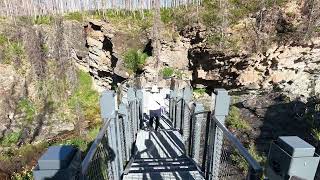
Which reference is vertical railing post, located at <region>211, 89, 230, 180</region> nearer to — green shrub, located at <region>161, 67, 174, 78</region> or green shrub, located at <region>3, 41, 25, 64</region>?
green shrub, located at <region>161, 67, 174, 78</region>

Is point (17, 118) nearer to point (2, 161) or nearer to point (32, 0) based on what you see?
point (2, 161)

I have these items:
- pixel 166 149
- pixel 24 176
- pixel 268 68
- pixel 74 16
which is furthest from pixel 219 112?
pixel 74 16

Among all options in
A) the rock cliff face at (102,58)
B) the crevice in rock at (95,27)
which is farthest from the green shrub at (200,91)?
the crevice in rock at (95,27)

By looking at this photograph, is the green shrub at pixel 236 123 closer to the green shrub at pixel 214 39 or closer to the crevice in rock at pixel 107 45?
the green shrub at pixel 214 39

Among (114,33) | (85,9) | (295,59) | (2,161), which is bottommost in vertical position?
(2,161)

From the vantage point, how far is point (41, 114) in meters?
16.8

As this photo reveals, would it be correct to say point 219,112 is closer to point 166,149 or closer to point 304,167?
point 304,167

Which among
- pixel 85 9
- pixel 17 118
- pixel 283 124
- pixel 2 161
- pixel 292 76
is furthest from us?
pixel 85 9

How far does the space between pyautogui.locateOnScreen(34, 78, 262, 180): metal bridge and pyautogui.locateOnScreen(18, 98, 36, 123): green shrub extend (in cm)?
1061

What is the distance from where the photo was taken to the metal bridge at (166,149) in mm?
3254

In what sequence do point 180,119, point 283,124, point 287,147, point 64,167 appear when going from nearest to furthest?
1. point 64,167
2. point 287,147
3. point 180,119
4. point 283,124

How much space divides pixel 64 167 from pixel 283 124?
1401 centimetres

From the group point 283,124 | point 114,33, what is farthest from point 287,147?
point 114,33

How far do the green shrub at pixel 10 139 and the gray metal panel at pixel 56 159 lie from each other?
48.9 ft
